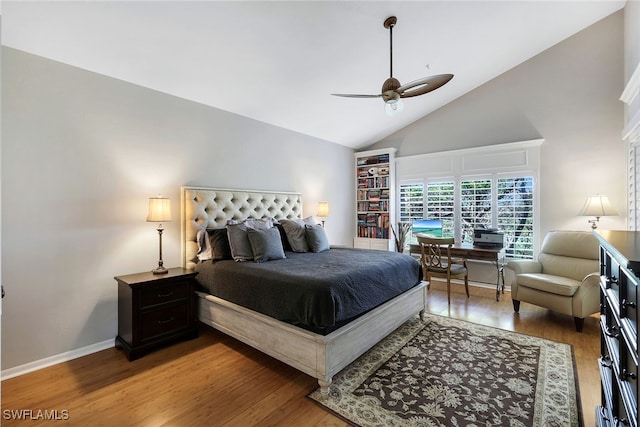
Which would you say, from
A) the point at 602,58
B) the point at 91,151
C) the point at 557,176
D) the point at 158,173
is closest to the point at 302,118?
the point at 158,173

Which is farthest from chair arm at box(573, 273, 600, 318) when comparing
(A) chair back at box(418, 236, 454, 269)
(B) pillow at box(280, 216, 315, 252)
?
(B) pillow at box(280, 216, 315, 252)

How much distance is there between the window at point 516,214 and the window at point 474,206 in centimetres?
17

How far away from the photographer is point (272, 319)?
2.34 metres

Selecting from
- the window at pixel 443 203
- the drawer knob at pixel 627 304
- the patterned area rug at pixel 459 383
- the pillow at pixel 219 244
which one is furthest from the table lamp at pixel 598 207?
the pillow at pixel 219 244

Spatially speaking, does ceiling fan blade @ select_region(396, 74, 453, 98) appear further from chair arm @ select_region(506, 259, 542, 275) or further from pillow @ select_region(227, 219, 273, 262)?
chair arm @ select_region(506, 259, 542, 275)

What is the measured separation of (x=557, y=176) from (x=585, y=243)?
3.76 feet

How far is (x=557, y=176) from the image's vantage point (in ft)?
13.8

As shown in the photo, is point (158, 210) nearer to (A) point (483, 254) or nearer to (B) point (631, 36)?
(A) point (483, 254)

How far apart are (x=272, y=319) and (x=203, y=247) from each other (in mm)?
1434

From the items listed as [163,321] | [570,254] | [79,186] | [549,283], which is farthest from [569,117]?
[79,186]

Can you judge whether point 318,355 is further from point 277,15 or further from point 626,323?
point 277,15

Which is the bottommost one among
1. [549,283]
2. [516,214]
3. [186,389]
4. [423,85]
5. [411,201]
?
[186,389]

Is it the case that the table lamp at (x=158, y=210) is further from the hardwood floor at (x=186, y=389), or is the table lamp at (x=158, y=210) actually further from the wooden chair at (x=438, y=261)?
the wooden chair at (x=438, y=261)

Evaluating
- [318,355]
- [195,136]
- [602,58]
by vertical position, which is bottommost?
[318,355]
